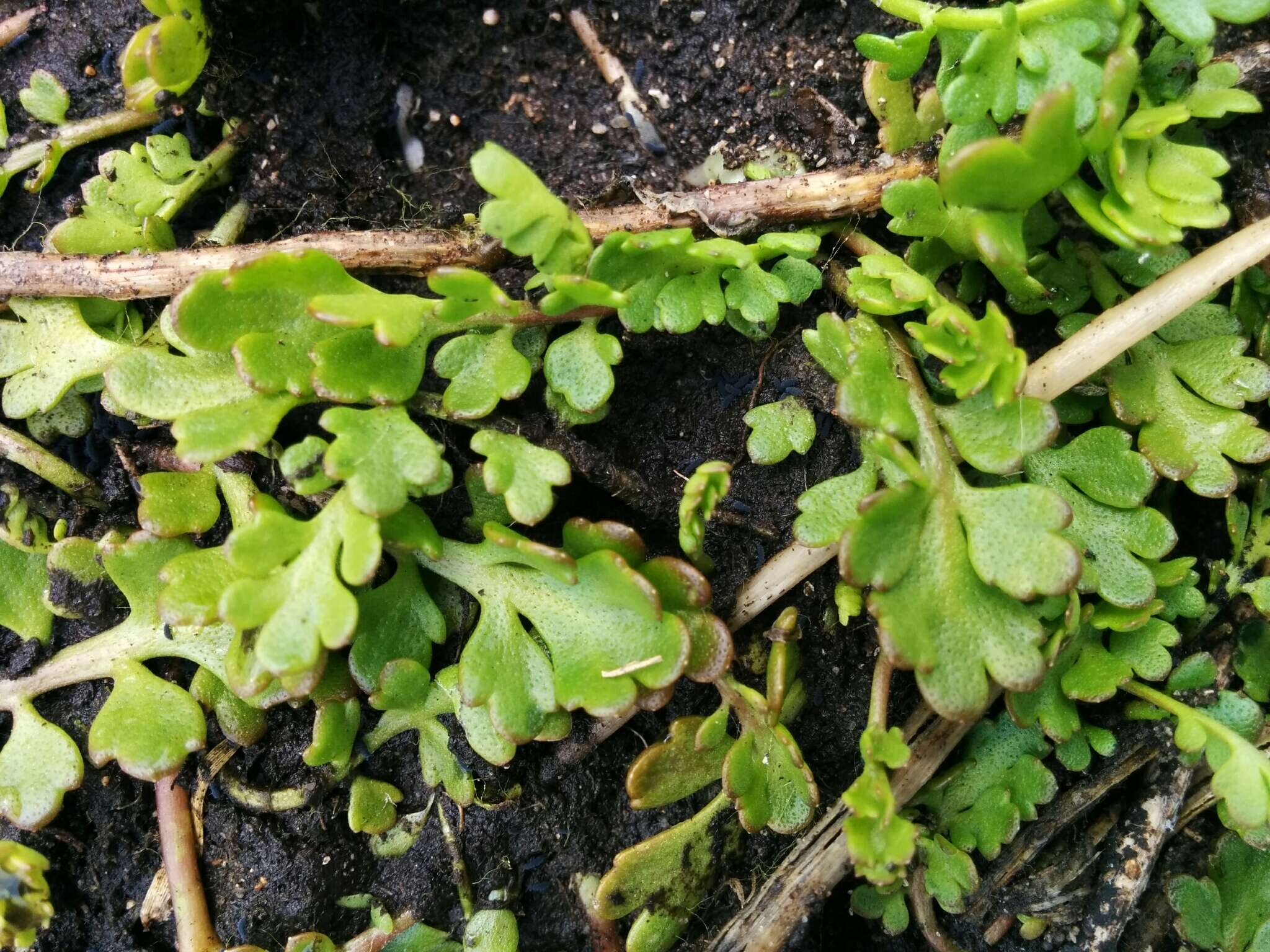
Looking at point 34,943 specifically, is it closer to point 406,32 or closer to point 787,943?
point 787,943

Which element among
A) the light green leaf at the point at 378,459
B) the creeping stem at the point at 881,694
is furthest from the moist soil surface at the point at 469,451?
the light green leaf at the point at 378,459

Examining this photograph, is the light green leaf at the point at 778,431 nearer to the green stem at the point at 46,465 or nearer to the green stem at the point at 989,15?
the green stem at the point at 989,15

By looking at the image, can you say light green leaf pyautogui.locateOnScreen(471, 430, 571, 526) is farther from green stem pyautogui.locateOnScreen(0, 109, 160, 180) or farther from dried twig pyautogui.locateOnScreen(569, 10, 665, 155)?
green stem pyautogui.locateOnScreen(0, 109, 160, 180)

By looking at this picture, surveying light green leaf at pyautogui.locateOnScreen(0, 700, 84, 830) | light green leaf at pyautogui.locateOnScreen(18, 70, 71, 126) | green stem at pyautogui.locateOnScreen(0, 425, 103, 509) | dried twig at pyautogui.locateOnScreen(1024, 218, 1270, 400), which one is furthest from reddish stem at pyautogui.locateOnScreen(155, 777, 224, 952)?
dried twig at pyautogui.locateOnScreen(1024, 218, 1270, 400)

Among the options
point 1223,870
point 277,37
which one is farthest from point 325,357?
point 1223,870

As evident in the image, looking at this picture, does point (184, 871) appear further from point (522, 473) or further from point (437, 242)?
point (437, 242)
